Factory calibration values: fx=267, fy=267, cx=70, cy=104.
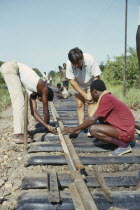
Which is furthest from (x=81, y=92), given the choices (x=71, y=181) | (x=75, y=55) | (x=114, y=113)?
(x=71, y=181)

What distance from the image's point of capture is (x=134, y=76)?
673 inches

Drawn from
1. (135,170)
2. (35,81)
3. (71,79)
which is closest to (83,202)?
(135,170)

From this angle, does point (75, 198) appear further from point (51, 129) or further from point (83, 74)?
point (83, 74)

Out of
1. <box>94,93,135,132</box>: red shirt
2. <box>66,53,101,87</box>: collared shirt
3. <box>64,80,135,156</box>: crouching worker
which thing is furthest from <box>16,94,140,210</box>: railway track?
<box>66,53,101,87</box>: collared shirt

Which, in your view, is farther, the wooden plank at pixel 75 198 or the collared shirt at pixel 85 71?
the collared shirt at pixel 85 71

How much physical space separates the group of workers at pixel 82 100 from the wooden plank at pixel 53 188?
1304mm

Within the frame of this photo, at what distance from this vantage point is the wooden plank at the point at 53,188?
7.99ft

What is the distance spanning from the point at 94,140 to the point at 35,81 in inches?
58.4

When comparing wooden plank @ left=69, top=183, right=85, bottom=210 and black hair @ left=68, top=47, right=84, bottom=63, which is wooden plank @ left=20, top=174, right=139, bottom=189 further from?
black hair @ left=68, top=47, right=84, bottom=63

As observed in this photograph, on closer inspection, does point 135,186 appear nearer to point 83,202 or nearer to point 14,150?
point 83,202

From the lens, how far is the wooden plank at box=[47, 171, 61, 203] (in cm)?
244

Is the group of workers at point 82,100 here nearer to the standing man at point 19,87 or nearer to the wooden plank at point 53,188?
the standing man at point 19,87

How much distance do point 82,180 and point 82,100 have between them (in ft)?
9.64

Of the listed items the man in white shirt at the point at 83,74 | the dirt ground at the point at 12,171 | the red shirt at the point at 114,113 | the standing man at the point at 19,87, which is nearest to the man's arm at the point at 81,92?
the man in white shirt at the point at 83,74
